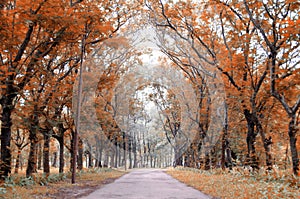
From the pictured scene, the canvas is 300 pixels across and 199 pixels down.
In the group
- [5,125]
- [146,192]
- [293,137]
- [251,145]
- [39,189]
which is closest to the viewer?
[293,137]

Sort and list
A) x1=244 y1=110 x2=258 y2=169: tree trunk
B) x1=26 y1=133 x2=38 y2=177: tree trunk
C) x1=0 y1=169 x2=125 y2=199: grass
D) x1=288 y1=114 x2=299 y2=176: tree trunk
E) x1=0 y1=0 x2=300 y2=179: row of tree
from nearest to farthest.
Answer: x1=0 y1=169 x2=125 y2=199: grass
x1=288 y1=114 x2=299 y2=176: tree trunk
x1=0 y1=0 x2=300 y2=179: row of tree
x1=26 y1=133 x2=38 y2=177: tree trunk
x1=244 y1=110 x2=258 y2=169: tree trunk

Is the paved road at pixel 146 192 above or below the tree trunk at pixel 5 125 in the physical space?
below

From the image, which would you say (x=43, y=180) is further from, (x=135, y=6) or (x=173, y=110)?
(x=173, y=110)

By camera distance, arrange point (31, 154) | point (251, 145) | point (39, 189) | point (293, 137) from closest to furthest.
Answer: point (293, 137)
point (39, 189)
point (31, 154)
point (251, 145)

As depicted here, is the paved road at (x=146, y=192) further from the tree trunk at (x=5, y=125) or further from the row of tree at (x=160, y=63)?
the tree trunk at (x=5, y=125)

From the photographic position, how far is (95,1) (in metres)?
13.0

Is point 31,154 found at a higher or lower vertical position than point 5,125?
lower

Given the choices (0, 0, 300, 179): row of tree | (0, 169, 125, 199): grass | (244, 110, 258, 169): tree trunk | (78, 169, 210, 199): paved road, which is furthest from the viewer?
(244, 110, 258, 169): tree trunk

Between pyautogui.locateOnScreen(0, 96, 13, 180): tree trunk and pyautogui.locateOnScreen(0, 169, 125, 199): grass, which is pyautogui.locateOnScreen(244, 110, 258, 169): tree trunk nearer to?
pyautogui.locateOnScreen(0, 169, 125, 199): grass

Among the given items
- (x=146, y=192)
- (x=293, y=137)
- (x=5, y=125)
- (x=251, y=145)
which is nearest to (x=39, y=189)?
(x=5, y=125)

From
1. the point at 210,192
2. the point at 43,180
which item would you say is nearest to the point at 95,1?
the point at 43,180

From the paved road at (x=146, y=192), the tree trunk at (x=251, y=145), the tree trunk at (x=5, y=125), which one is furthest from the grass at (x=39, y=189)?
the tree trunk at (x=251, y=145)

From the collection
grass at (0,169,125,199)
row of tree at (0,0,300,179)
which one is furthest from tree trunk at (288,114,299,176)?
grass at (0,169,125,199)

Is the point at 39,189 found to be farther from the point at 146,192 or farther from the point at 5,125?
the point at 146,192
